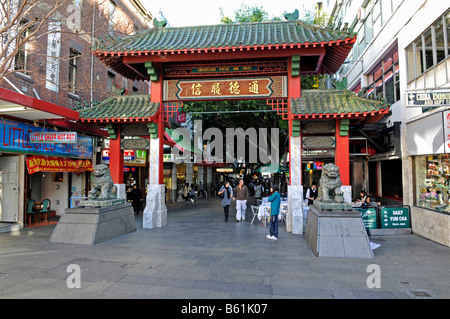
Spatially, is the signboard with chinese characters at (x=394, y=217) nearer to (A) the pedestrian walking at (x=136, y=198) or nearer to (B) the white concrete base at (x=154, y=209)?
(B) the white concrete base at (x=154, y=209)

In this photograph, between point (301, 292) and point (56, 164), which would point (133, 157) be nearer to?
point (56, 164)

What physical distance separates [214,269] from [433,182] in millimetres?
8160

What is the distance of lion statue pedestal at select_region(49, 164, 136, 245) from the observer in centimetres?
824

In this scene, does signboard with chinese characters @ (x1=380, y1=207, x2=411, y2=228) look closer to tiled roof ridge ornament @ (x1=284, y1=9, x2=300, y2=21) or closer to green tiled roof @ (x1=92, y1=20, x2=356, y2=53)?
green tiled roof @ (x1=92, y1=20, x2=356, y2=53)

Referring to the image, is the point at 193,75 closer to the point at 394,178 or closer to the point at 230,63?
the point at 230,63

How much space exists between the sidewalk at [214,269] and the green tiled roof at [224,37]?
6.64 metres

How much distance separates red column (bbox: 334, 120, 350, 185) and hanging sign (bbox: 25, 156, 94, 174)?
36.6 ft

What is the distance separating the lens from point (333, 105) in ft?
32.2

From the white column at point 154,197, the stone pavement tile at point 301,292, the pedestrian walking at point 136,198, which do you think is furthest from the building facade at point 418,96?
the pedestrian walking at point 136,198

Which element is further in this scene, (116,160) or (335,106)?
(116,160)

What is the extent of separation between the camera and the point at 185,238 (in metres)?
9.16

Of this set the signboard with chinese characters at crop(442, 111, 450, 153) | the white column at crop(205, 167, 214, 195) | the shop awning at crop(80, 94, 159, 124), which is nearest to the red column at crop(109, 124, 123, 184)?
the shop awning at crop(80, 94, 159, 124)

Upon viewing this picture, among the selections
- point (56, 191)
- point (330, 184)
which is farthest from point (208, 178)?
point (330, 184)

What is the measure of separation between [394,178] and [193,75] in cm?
1027
